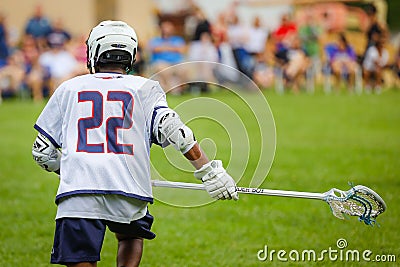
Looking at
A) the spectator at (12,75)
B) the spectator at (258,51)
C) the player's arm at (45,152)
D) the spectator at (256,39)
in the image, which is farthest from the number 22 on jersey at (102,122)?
the spectator at (256,39)

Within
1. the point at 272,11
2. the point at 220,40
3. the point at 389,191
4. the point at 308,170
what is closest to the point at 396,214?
the point at 389,191

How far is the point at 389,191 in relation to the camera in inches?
384

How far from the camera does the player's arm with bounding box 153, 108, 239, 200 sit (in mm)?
4758

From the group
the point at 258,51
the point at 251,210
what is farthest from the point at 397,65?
the point at 251,210

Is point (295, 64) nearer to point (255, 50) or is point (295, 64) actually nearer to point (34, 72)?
point (255, 50)

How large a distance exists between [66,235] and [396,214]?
15.4ft

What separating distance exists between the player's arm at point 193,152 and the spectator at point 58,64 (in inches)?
694

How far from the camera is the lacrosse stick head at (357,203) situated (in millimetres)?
5312


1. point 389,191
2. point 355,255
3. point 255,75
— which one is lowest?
point 355,255

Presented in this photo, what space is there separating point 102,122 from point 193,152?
1.80 ft

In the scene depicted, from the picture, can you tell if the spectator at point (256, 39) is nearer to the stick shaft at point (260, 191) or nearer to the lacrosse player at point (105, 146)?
the stick shaft at point (260, 191)

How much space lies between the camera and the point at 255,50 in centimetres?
2462

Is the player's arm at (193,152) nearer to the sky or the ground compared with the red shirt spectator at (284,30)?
nearer to the ground

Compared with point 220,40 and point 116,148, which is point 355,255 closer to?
point 116,148
